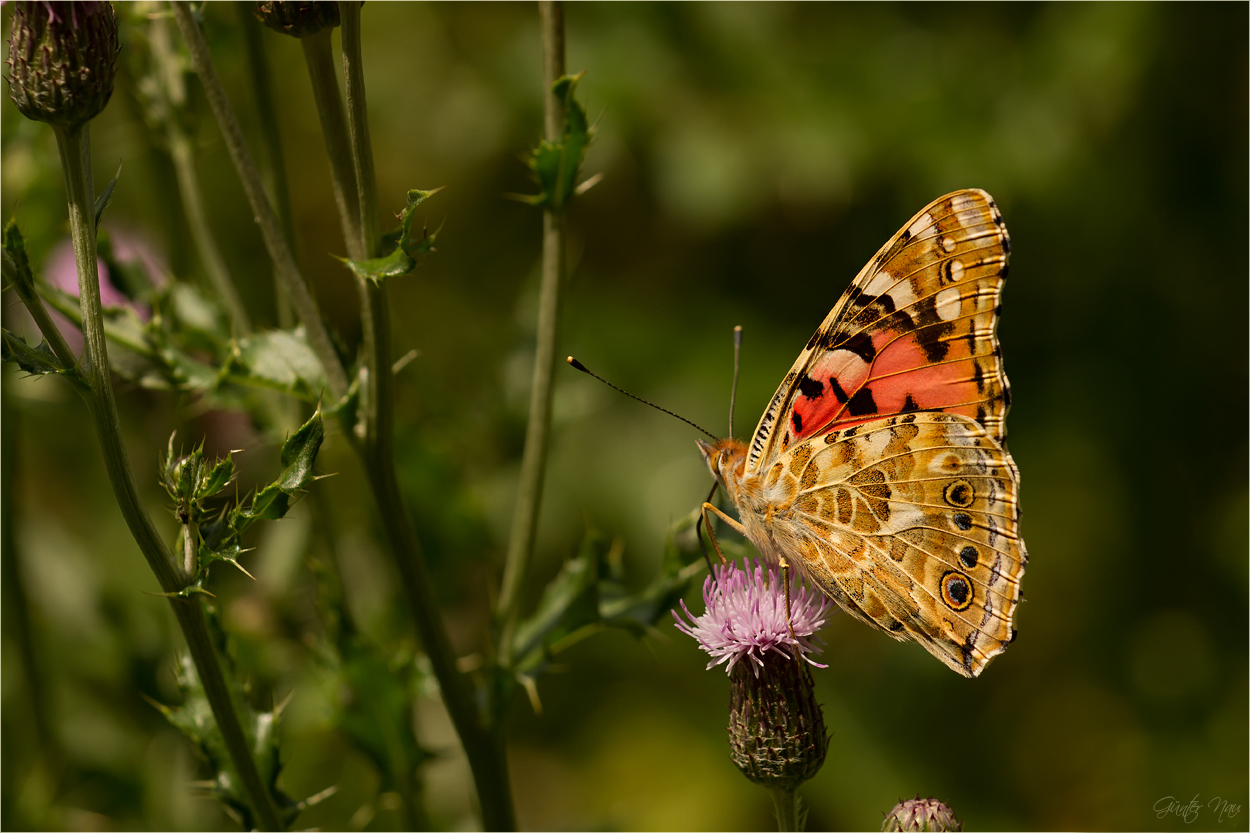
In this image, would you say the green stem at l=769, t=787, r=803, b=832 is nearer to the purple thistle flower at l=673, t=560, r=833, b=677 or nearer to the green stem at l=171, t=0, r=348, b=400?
the purple thistle flower at l=673, t=560, r=833, b=677

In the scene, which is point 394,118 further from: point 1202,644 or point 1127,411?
point 1202,644

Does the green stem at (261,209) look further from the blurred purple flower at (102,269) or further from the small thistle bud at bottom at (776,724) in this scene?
the small thistle bud at bottom at (776,724)

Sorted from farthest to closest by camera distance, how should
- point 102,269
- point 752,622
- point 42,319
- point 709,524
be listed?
point 102,269 < point 709,524 < point 752,622 < point 42,319

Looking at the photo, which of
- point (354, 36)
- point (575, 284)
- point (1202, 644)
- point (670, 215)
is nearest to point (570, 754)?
point (575, 284)

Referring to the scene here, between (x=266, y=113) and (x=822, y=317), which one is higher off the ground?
(x=266, y=113)

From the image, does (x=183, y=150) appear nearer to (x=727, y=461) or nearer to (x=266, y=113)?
(x=266, y=113)

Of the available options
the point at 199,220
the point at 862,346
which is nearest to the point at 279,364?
the point at 199,220
